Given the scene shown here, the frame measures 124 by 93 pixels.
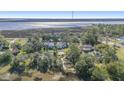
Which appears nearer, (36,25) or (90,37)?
(90,37)

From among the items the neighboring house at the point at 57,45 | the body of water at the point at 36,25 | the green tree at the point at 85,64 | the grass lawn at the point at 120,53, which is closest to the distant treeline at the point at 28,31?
the body of water at the point at 36,25

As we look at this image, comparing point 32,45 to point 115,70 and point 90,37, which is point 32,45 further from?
point 115,70

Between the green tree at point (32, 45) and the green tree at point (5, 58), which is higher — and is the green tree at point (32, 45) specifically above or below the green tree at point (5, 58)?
above

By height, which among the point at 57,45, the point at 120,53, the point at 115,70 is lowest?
the point at 115,70

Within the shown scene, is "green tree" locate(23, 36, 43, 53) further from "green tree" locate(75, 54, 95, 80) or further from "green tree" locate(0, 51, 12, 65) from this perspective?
"green tree" locate(75, 54, 95, 80)

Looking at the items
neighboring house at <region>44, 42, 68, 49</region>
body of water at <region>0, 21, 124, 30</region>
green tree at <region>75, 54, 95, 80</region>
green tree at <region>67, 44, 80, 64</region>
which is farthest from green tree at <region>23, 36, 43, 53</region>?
green tree at <region>75, 54, 95, 80</region>

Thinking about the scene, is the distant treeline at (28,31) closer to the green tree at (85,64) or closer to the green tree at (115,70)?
the green tree at (85,64)

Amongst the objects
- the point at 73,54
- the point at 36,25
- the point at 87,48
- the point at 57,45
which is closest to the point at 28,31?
the point at 36,25

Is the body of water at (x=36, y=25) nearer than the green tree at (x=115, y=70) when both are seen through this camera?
No

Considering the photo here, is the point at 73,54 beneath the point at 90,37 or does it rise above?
beneath
